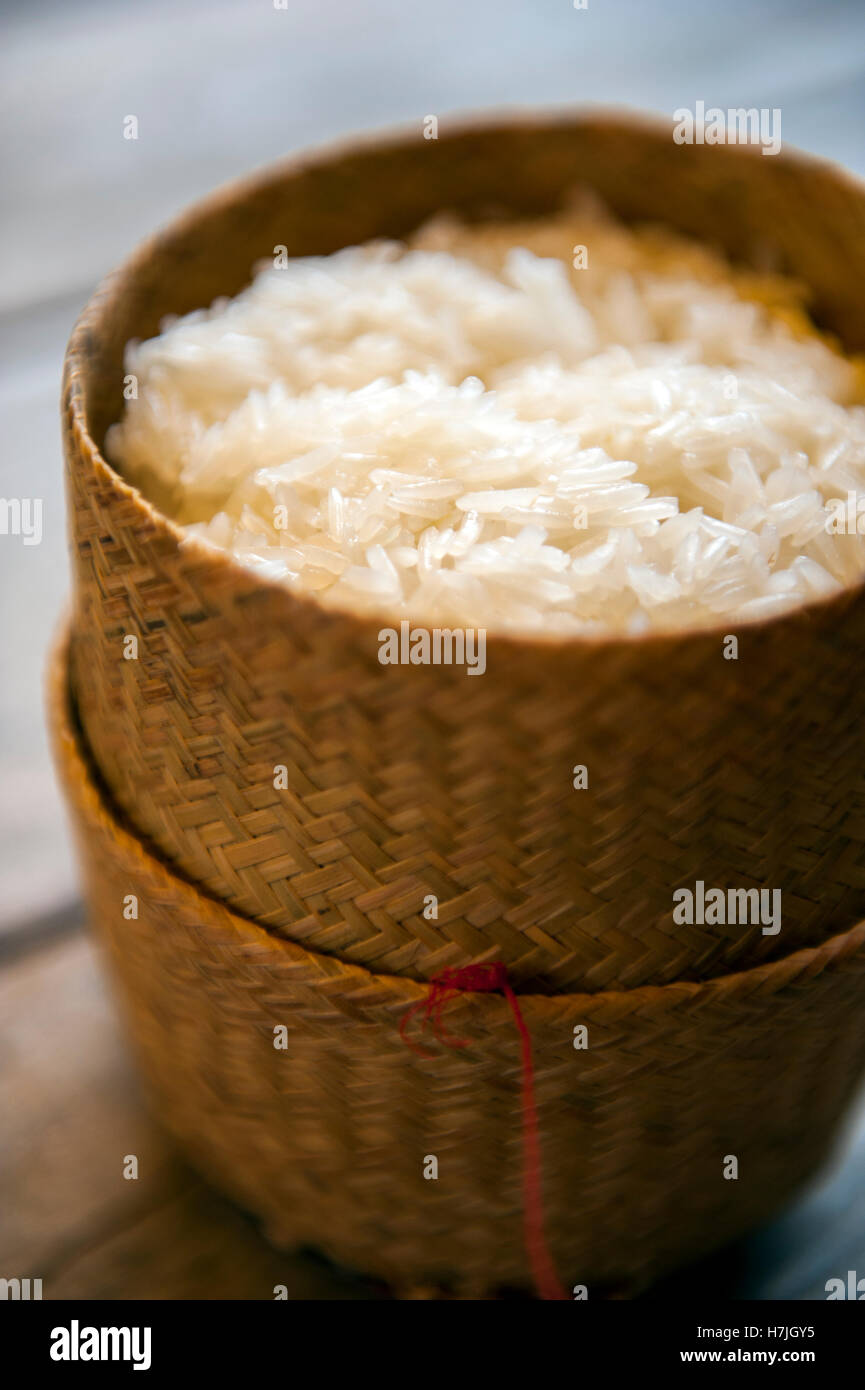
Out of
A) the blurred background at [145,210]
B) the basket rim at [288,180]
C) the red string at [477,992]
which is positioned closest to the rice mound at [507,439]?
the basket rim at [288,180]

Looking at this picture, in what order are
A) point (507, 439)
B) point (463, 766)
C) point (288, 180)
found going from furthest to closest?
point (288, 180) → point (507, 439) → point (463, 766)

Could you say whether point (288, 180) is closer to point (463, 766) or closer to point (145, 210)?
point (463, 766)

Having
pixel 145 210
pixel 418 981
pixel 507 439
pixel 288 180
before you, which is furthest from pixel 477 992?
pixel 145 210

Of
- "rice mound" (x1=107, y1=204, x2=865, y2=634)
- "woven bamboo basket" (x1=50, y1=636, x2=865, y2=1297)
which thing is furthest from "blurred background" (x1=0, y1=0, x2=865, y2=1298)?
"rice mound" (x1=107, y1=204, x2=865, y2=634)

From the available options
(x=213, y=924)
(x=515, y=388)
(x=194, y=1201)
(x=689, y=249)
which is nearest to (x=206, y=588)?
(x=213, y=924)

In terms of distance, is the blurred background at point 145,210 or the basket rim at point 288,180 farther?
the blurred background at point 145,210

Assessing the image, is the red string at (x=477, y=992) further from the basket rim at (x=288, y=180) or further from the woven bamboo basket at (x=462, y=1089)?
the basket rim at (x=288, y=180)
